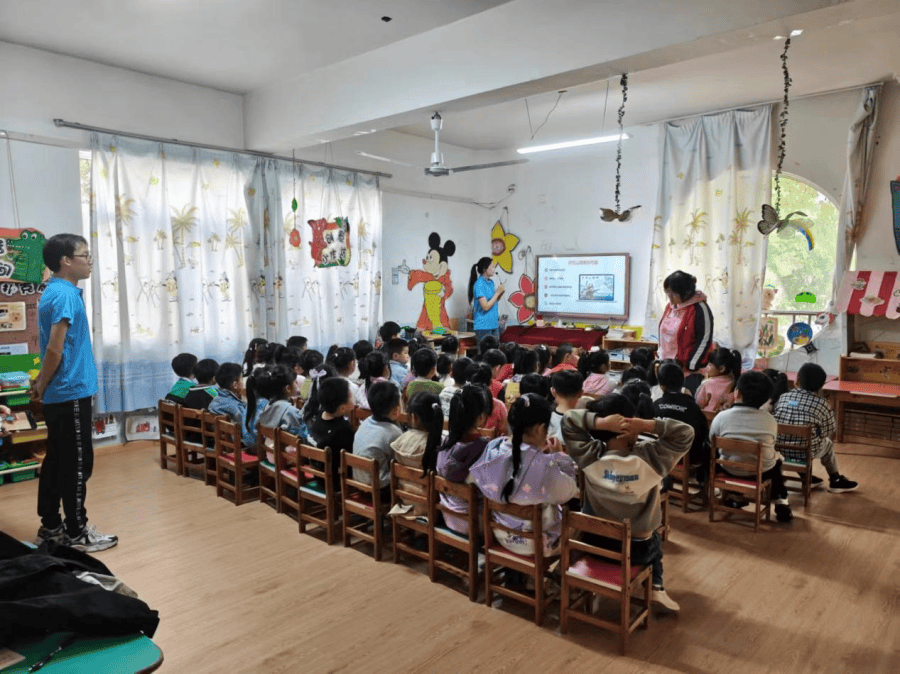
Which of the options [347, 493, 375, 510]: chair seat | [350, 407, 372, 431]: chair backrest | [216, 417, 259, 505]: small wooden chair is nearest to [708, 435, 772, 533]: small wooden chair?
[347, 493, 375, 510]: chair seat

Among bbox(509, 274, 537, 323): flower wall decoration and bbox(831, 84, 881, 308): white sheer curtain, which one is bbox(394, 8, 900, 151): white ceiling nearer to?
bbox(831, 84, 881, 308): white sheer curtain

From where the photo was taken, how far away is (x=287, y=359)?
175 inches

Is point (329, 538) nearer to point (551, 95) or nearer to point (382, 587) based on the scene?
point (382, 587)

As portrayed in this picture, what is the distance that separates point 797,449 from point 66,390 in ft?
13.0

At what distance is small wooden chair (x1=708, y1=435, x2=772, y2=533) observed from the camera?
3.19 meters

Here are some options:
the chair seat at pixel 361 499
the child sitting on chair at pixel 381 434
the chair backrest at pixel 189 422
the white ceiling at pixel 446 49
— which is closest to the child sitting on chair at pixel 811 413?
the white ceiling at pixel 446 49

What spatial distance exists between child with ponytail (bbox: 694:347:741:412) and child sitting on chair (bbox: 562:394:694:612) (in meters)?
1.78

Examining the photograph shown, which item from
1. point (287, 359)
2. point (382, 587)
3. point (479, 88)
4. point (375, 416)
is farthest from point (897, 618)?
point (287, 359)

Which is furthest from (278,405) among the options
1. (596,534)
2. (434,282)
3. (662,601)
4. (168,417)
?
(434,282)

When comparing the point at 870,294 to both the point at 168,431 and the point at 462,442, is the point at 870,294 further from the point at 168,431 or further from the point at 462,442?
the point at 168,431

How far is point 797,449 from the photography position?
11.5 feet

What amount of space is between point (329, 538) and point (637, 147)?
5.71 m

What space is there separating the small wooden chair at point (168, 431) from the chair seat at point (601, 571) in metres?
3.05

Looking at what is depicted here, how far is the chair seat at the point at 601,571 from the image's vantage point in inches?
87.0
